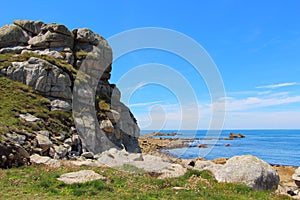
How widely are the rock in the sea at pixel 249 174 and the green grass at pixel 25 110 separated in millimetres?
20636

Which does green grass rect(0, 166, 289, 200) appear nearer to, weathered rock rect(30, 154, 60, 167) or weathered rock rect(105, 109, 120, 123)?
weathered rock rect(30, 154, 60, 167)

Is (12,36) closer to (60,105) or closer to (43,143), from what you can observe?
(60,105)

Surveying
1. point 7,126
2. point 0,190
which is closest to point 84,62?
point 7,126

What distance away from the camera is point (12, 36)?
179ft

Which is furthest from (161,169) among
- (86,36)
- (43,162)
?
(86,36)

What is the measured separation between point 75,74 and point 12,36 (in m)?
19.7

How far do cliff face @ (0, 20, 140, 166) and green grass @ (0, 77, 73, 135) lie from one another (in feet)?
4.43

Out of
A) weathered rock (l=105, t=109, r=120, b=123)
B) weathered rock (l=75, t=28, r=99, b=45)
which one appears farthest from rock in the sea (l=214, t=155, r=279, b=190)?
weathered rock (l=75, t=28, r=99, b=45)

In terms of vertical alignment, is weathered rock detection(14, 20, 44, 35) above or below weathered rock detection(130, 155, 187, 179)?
above

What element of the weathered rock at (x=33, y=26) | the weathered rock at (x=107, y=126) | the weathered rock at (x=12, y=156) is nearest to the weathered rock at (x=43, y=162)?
the weathered rock at (x=12, y=156)

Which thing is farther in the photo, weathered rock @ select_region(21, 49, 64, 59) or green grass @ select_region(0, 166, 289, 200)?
weathered rock @ select_region(21, 49, 64, 59)

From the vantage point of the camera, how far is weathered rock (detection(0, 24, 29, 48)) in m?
54.3

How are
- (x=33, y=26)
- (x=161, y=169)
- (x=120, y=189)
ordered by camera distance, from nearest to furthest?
(x=120, y=189) → (x=161, y=169) → (x=33, y=26)

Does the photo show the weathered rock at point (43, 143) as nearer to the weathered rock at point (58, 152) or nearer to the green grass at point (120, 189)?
the weathered rock at point (58, 152)
